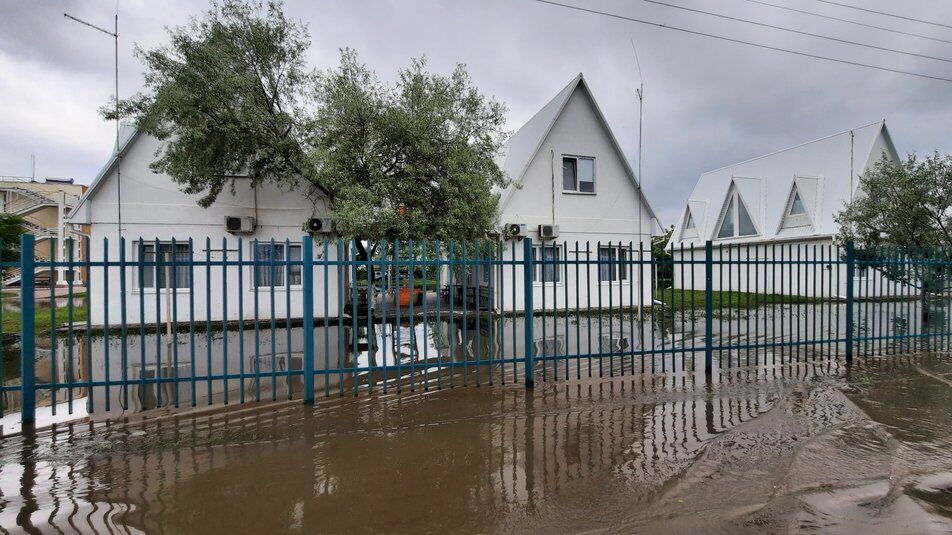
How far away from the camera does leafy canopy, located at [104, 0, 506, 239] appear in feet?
35.7

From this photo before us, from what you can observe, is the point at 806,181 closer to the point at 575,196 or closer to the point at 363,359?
the point at 575,196

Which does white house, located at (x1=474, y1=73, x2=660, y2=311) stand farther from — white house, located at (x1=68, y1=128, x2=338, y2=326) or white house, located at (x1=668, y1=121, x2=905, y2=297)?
white house, located at (x1=68, y1=128, x2=338, y2=326)

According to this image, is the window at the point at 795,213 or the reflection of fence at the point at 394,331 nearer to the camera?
the reflection of fence at the point at 394,331

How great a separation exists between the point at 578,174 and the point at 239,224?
36.9ft

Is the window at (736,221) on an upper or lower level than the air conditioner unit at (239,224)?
upper

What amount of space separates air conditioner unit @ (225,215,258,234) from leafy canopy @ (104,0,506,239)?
747mm

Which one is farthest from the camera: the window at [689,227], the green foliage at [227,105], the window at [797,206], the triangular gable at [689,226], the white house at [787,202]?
the window at [689,227]

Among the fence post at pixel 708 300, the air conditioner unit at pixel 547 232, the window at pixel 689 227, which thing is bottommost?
the fence post at pixel 708 300

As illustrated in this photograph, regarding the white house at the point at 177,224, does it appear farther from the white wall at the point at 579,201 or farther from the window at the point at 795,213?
the window at the point at 795,213

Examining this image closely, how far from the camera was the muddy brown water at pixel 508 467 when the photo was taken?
2.92 metres

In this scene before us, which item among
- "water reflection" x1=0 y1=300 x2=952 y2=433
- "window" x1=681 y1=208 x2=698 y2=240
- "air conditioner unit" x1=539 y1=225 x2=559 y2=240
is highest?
"window" x1=681 y1=208 x2=698 y2=240

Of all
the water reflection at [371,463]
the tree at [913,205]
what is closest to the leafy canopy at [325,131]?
the water reflection at [371,463]

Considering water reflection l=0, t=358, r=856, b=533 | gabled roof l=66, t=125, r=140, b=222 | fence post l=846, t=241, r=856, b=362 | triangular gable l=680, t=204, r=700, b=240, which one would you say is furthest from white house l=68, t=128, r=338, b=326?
triangular gable l=680, t=204, r=700, b=240

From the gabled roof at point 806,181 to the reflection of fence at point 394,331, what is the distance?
495 inches
